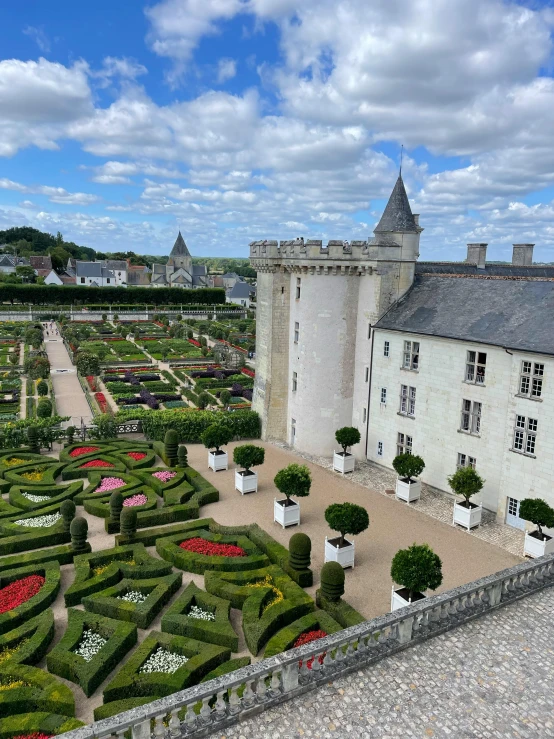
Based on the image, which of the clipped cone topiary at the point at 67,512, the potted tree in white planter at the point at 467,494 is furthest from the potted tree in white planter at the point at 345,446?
the clipped cone topiary at the point at 67,512

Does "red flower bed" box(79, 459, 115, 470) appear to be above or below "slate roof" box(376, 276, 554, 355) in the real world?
below

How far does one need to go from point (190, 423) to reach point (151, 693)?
1978 centimetres

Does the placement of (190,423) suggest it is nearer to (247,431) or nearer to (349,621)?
(247,431)

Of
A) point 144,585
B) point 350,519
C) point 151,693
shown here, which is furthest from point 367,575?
point 151,693

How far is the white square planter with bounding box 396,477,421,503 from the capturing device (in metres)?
24.1

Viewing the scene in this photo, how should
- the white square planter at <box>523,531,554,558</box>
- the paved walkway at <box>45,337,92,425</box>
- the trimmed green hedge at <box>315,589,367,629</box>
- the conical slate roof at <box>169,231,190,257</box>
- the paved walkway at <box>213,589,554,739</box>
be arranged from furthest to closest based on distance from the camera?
the conical slate roof at <box>169,231,190,257</box>, the paved walkway at <box>45,337,92,425</box>, the white square planter at <box>523,531,554,558</box>, the trimmed green hedge at <box>315,589,367,629</box>, the paved walkway at <box>213,589,554,739</box>

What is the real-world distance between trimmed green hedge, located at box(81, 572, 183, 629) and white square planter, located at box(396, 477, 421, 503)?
11556mm

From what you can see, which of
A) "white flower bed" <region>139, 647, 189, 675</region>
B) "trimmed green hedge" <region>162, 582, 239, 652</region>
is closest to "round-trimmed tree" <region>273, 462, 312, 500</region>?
"trimmed green hedge" <region>162, 582, 239, 652</region>

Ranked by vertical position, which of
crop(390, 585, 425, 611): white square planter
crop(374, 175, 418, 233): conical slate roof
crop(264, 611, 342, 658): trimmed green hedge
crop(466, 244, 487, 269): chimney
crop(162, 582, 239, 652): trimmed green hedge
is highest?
crop(374, 175, 418, 233): conical slate roof

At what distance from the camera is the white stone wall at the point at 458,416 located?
20238mm

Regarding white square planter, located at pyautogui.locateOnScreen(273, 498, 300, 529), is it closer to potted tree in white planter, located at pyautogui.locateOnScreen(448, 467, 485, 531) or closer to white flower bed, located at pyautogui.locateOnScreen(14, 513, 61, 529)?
potted tree in white planter, located at pyautogui.locateOnScreen(448, 467, 485, 531)

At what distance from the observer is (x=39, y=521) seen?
20.9 m

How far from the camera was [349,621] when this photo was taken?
1470 centimetres

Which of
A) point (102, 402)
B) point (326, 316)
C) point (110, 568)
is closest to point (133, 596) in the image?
point (110, 568)
